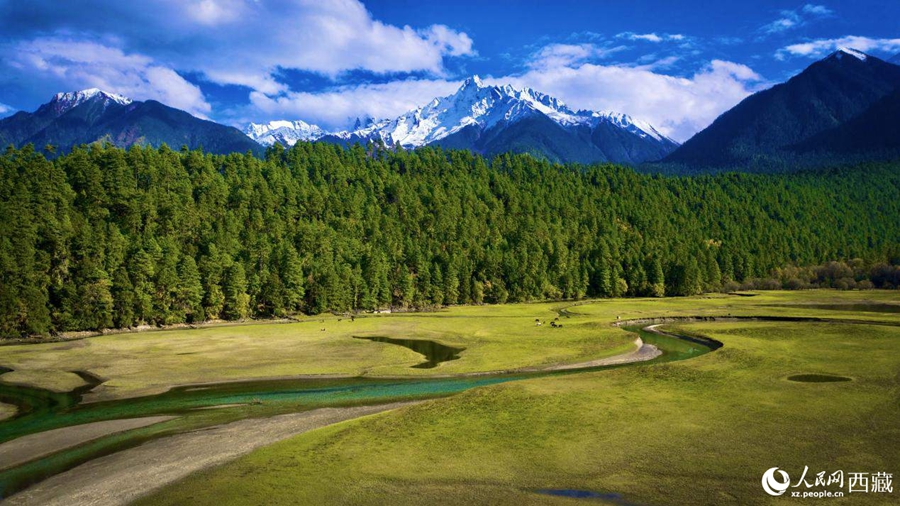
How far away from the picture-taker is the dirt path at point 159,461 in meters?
27.4

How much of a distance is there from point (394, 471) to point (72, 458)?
19883 mm

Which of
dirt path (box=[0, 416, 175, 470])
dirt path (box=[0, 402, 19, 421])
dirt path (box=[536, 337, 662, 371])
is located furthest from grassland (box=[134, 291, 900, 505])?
dirt path (box=[0, 402, 19, 421])

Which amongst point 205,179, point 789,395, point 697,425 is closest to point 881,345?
point 789,395

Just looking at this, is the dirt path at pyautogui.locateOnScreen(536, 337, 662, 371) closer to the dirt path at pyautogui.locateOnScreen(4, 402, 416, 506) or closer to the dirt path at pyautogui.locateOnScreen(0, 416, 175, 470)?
the dirt path at pyautogui.locateOnScreen(4, 402, 416, 506)

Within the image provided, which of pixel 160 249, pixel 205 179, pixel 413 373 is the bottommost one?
pixel 413 373

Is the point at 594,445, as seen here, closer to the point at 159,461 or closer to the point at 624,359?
the point at 159,461

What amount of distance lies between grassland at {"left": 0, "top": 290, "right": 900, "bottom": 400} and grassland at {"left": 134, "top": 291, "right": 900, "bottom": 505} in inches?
829

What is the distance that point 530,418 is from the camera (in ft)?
126

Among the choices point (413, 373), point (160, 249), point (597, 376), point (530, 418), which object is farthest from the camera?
point (160, 249)

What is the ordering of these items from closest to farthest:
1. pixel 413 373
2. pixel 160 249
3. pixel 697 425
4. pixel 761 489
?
pixel 761 489, pixel 697 425, pixel 413 373, pixel 160 249

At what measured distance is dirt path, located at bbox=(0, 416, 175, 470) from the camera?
33.6 metres

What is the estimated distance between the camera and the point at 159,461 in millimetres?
32156

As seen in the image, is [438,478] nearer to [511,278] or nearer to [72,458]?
[72,458]

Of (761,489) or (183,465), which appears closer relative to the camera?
(761,489)
